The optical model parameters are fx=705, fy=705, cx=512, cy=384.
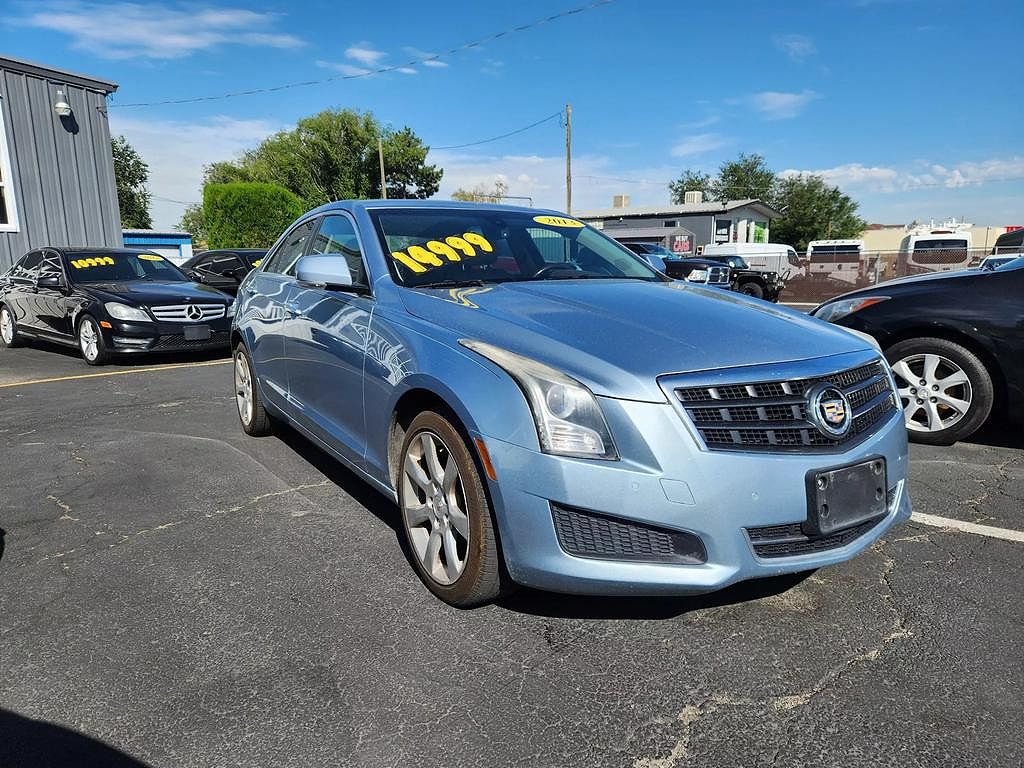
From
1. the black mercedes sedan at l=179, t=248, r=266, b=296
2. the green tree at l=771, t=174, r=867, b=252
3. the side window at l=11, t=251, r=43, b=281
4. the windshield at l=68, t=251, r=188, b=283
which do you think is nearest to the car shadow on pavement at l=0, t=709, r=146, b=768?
the windshield at l=68, t=251, r=188, b=283

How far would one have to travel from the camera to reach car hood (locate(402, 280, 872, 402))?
7.29 ft

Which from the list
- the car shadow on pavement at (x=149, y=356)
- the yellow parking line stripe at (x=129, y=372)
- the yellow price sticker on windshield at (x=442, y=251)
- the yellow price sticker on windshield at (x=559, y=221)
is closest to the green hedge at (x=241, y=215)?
the car shadow on pavement at (x=149, y=356)

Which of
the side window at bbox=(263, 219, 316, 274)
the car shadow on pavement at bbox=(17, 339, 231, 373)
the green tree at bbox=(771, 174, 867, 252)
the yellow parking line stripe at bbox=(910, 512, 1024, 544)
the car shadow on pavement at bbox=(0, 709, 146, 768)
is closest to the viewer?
the car shadow on pavement at bbox=(0, 709, 146, 768)

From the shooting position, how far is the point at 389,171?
166ft

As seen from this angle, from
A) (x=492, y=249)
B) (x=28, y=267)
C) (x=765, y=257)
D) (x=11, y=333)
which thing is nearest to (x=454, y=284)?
(x=492, y=249)

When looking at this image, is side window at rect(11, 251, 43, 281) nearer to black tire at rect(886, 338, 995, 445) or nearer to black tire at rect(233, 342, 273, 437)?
black tire at rect(233, 342, 273, 437)

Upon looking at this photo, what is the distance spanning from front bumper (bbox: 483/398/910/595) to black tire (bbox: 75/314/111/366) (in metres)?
7.61

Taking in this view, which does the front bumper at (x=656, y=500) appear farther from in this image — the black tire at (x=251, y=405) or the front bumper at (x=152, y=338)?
the front bumper at (x=152, y=338)

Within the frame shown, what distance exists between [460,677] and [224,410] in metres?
4.48

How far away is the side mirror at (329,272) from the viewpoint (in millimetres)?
3170

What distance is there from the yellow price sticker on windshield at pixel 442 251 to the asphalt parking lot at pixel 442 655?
50.6 inches

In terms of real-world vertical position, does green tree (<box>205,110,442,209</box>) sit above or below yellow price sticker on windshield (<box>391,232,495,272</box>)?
above

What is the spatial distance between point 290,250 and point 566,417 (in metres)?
3.02

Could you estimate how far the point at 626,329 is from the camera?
8.21 ft
